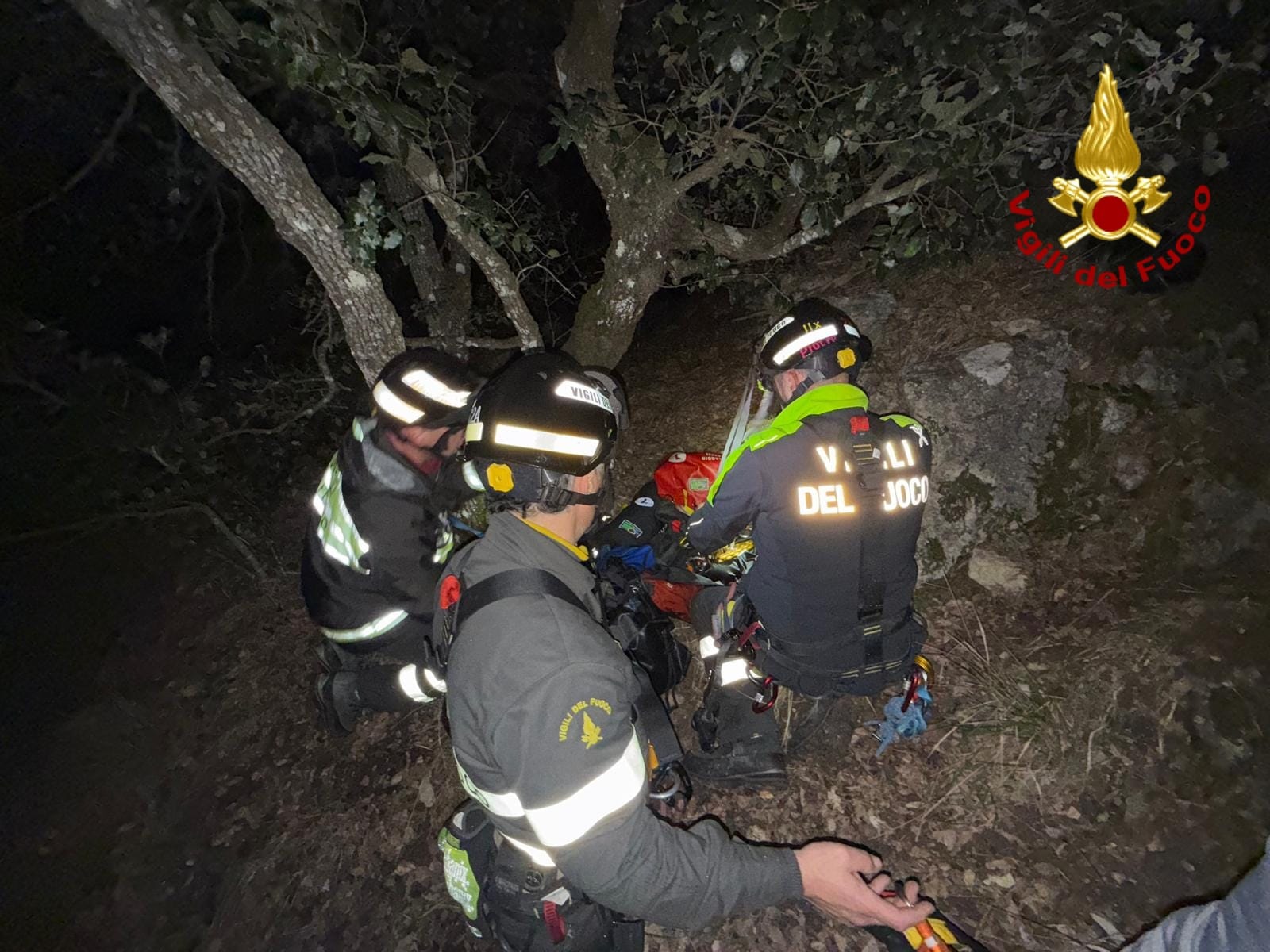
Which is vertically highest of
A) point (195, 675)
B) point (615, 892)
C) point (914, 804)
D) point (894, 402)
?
point (615, 892)

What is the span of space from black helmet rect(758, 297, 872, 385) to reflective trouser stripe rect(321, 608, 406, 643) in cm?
284

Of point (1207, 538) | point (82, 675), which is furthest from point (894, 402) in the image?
point (82, 675)

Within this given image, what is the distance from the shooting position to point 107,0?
271 cm

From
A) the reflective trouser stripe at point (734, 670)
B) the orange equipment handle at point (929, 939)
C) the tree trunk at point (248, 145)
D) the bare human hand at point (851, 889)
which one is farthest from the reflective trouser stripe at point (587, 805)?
the tree trunk at point (248, 145)

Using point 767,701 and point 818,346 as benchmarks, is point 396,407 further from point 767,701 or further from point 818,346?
point 767,701

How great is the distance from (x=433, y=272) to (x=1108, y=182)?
575 cm

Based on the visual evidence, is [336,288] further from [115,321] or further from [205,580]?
[115,321]

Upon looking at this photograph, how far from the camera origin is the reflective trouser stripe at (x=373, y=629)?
12.5ft

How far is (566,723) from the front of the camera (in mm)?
1768

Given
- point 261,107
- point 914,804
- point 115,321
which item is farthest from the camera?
point 115,321

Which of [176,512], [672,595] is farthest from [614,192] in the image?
[176,512]

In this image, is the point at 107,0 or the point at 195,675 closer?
the point at 107,0

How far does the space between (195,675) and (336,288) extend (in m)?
5.70

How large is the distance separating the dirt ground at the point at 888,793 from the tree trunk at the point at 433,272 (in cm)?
232
